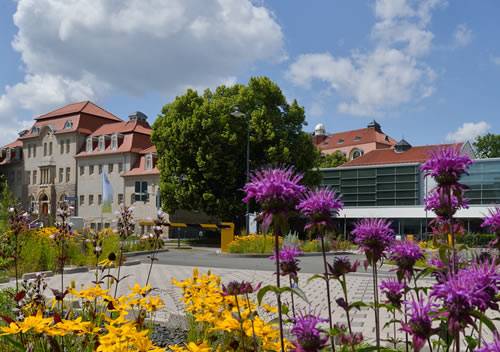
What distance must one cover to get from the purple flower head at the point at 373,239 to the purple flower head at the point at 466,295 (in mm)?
813

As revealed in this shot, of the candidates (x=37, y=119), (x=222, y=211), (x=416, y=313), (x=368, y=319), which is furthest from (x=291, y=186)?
(x=37, y=119)

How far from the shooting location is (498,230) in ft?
10.0

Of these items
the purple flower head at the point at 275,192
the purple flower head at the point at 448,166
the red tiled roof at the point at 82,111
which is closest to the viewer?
the purple flower head at the point at 275,192

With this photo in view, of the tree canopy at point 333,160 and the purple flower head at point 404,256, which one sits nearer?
the purple flower head at point 404,256

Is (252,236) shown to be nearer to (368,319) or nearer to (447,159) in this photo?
(368,319)

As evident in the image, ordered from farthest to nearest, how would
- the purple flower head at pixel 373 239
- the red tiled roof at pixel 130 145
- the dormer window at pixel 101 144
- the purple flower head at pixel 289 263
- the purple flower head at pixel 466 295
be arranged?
the dormer window at pixel 101 144 < the red tiled roof at pixel 130 145 < the purple flower head at pixel 289 263 < the purple flower head at pixel 373 239 < the purple flower head at pixel 466 295

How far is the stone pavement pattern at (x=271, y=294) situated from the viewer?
794cm

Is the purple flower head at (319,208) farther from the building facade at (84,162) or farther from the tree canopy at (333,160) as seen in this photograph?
the tree canopy at (333,160)

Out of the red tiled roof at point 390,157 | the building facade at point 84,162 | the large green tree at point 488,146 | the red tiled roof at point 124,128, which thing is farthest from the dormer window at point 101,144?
the large green tree at point 488,146

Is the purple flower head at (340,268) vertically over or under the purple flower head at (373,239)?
under

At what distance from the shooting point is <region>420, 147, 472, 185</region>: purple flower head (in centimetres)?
271

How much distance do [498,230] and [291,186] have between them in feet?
4.39

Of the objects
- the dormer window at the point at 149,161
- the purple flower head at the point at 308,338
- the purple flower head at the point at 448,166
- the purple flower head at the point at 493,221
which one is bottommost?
the purple flower head at the point at 308,338

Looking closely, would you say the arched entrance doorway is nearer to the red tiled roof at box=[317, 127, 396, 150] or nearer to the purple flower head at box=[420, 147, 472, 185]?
the red tiled roof at box=[317, 127, 396, 150]
